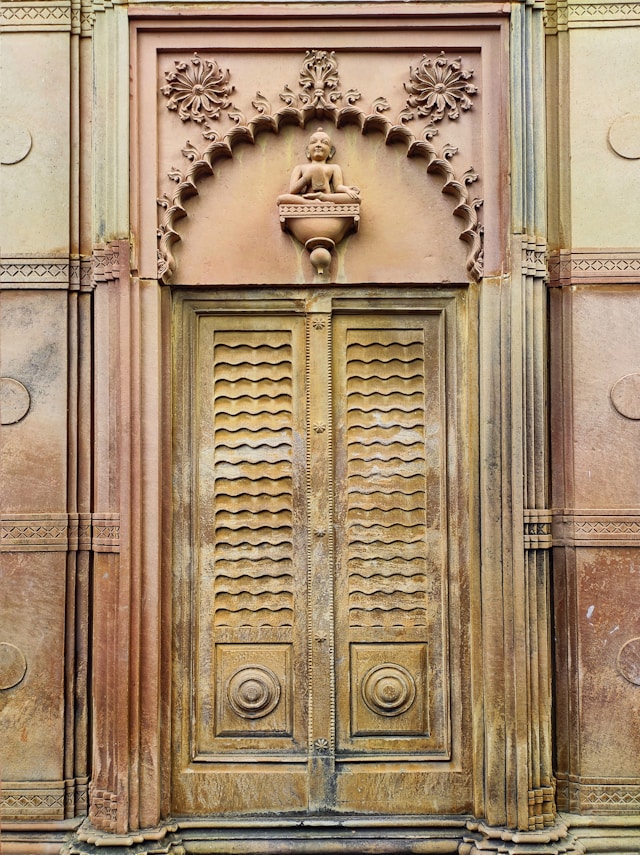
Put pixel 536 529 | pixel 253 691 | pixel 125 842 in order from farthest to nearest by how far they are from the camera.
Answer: pixel 253 691 → pixel 536 529 → pixel 125 842

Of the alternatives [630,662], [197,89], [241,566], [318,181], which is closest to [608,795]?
[630,662]

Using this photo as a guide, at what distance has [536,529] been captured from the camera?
15.2 feet

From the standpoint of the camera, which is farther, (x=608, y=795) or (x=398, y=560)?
(x=398, y=560)

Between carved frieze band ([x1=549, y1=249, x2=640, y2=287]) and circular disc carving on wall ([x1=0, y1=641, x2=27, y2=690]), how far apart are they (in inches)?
153

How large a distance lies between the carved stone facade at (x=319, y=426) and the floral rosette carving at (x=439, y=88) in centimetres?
2

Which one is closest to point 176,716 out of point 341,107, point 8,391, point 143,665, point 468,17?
point 143,665

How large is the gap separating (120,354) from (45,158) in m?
1.28

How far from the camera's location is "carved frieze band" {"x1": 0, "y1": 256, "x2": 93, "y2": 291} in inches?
187

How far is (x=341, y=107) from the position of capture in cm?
478

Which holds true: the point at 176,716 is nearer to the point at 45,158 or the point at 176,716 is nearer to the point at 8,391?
the point at 8,391

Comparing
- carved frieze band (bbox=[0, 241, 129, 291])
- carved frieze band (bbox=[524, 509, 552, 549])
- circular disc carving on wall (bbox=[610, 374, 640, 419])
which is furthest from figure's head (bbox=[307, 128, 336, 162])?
carved frieze band (bbox=[524, 509, 552, 549])

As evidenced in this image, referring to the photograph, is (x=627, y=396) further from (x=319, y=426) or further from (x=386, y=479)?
(x=319, y=426)

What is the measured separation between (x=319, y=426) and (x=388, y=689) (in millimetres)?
A: 1633

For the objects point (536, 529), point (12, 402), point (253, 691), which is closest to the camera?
point (536, 529)
